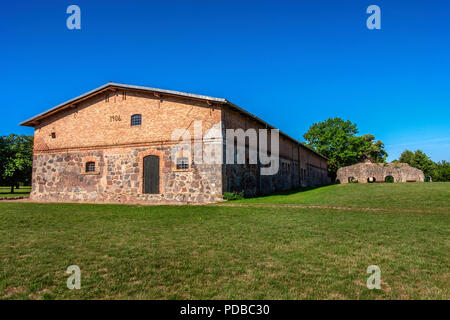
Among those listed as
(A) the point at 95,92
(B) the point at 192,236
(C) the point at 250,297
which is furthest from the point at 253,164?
(C) the point at 250,297

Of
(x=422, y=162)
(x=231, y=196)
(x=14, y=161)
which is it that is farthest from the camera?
(x=422, y=162)

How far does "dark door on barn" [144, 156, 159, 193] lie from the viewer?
1565 cm

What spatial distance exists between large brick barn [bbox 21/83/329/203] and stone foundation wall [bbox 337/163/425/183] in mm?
23170

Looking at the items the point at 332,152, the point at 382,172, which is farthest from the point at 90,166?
the point at 332,152

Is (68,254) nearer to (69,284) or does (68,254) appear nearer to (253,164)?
(69,284)

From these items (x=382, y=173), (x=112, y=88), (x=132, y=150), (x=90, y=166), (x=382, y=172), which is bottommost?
(x=382, y=173)

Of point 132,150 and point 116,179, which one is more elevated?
point 132,150

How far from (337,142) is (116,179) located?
4027 cm

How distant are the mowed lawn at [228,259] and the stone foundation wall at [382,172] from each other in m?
31.9

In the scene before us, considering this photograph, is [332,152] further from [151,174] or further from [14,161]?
[14,161]

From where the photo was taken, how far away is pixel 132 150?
16391mm

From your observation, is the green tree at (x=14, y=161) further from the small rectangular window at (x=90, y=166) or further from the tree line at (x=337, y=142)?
the tree line at (x=337, y=142)

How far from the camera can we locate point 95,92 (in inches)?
682

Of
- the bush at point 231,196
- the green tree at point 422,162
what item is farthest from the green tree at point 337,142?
the bush at point 231,196
